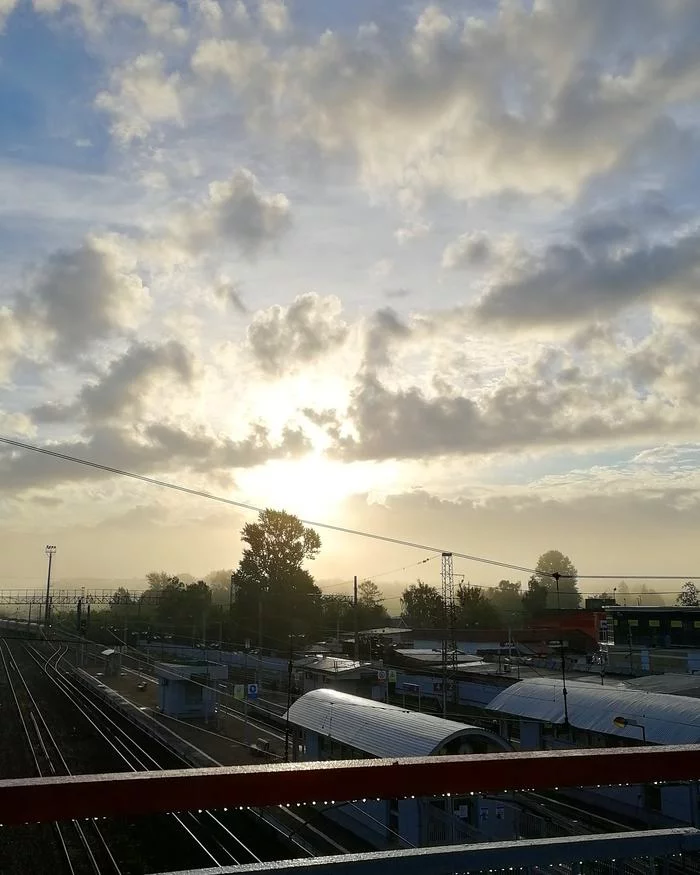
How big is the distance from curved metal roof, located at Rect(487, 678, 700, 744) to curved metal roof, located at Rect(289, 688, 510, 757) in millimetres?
6850

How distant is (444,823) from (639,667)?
34.8 meters

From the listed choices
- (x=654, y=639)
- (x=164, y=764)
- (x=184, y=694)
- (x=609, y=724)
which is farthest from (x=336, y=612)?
(x=609, y=724)

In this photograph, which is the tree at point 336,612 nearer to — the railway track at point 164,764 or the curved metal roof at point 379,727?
the railway track at point 164,764

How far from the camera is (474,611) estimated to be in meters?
81.2

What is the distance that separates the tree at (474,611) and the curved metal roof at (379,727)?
58.6m

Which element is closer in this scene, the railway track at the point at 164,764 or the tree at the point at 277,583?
the railway track at the point at 164,764

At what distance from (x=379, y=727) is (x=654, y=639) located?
41309 millimetres

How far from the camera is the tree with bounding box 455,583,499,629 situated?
80.1m

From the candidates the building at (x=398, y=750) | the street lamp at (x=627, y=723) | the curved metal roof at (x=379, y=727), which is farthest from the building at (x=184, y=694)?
the street lamp at (x=627, y=723)

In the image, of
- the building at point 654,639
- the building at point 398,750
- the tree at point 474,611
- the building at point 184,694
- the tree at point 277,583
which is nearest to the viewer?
the building at point 398,750

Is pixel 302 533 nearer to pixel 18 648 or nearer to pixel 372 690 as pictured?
pixel 18 648

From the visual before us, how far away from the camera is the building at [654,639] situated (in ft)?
147

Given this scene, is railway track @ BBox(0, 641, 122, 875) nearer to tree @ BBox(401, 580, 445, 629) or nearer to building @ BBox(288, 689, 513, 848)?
building @ BBox(288, 689, 513, 848)

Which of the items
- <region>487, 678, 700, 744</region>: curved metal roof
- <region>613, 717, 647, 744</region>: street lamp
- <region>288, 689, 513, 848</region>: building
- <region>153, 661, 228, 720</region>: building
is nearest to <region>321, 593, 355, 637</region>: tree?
<region>153, 661, 228, 720</region>: building
